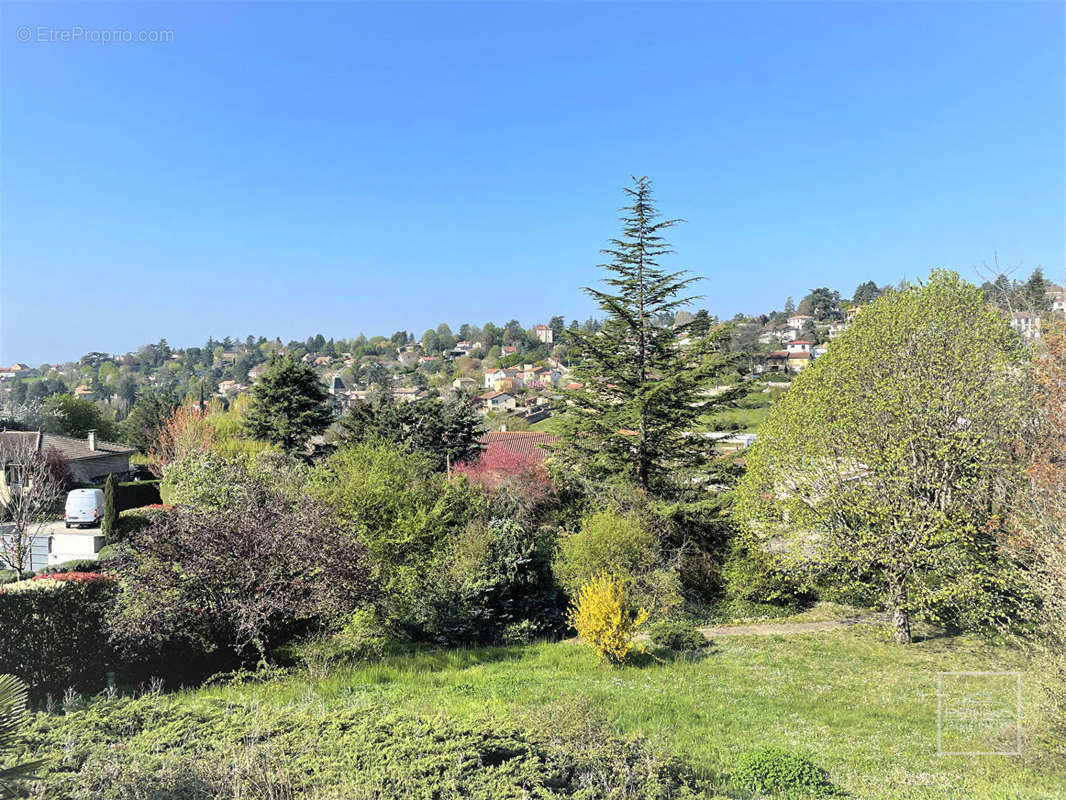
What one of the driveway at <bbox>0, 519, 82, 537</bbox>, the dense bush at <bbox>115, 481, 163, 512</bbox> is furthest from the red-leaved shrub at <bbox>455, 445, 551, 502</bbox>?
the dense bush at <bbox>115, 481, 163, 512</bbox>

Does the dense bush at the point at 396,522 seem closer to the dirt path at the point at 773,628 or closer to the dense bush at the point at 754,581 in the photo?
the dirt path at the point at 773,628

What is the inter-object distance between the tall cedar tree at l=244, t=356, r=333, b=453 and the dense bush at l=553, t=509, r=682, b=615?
1963cm

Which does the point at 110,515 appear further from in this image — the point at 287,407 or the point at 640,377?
the point at 640,377

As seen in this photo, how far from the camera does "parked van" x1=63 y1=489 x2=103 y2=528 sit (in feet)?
88.0

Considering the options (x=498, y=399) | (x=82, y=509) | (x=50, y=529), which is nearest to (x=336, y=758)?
(x=82, y=509)

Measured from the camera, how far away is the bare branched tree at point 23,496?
18266 millimetres

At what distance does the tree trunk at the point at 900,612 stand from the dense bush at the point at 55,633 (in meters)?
14.6

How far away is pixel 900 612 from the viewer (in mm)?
12859

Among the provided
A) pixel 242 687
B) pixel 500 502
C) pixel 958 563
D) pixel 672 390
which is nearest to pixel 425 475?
pixel 500 502

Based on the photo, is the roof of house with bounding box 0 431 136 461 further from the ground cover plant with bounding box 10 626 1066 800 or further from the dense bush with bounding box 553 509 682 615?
the ground cover plant with bounding box 10 626 1066 800

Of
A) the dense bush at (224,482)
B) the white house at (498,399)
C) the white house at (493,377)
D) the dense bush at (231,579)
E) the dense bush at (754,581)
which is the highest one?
the white house at (493,377)

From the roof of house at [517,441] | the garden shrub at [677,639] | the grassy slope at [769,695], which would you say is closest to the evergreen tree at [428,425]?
the roof of house at [517,441]

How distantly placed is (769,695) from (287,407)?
26312 millimetres

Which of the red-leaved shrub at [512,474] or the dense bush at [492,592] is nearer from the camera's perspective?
the dense bush at [492,592]
